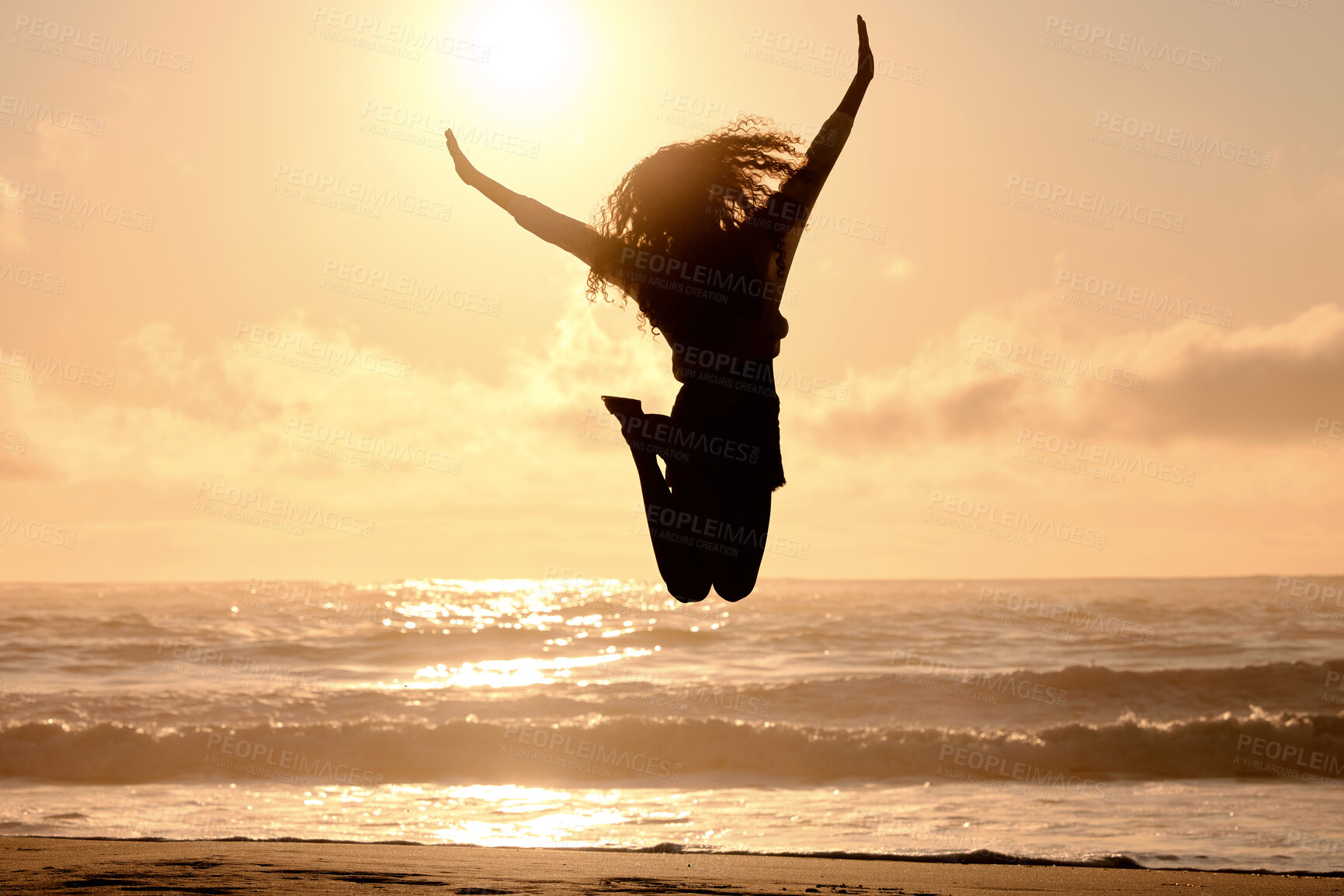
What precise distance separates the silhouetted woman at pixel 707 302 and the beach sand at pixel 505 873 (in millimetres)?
4242

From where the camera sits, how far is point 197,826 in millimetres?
10812

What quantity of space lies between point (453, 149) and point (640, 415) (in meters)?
1.33

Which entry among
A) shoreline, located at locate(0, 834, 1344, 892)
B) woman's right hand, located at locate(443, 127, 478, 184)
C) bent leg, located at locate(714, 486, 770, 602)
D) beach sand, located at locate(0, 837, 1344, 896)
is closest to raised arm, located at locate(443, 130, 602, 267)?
woman's right hand, located at locate(443, 127, 478, 184)

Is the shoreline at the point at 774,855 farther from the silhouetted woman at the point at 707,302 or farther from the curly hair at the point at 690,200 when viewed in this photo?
the curly hair at the point at 690,200

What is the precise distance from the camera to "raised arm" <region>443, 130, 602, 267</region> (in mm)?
4270

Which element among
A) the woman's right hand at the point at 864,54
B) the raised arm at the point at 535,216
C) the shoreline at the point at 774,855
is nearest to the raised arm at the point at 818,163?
the woman's right hand at the point at 864,54

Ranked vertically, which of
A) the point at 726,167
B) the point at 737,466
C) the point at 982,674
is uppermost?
the point at 726,167

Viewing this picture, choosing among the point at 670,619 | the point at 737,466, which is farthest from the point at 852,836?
the point at 670,619

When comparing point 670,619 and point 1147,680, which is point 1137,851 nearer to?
point 1147,680

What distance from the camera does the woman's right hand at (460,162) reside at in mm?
4309

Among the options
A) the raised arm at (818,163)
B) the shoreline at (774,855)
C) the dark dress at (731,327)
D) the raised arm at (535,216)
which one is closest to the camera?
the raised arm at (818,163)

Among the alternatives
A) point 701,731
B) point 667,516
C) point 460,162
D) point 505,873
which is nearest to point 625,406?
point 667,516

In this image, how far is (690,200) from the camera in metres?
4.18

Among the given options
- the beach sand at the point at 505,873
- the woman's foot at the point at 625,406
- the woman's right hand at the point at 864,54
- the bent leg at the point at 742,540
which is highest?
the woman's right hand at the point at 864,54
